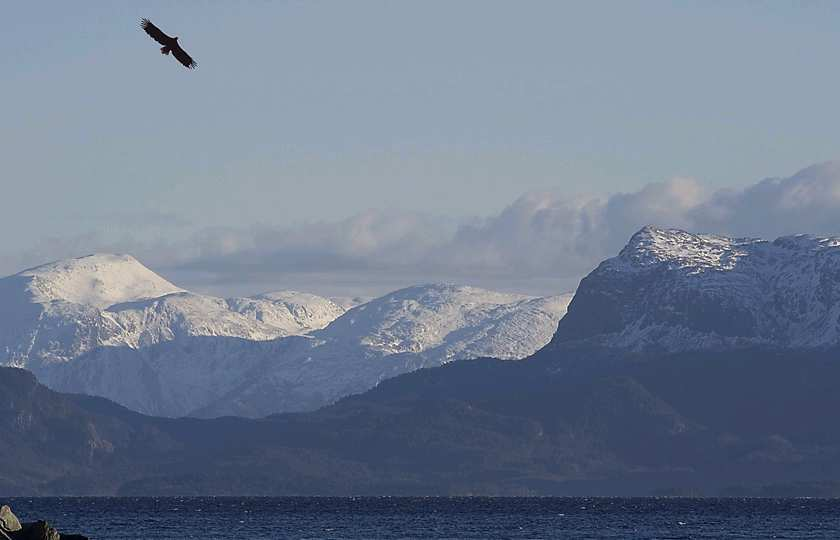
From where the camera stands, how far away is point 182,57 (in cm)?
10144

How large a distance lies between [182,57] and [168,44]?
125cm

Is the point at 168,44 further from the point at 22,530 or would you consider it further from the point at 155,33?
the point at 22,530

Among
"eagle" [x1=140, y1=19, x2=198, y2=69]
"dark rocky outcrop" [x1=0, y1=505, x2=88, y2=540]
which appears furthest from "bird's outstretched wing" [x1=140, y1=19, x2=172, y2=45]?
"dark rocky outcrop" [x1=0, y1=505, x2=88, y2=540]

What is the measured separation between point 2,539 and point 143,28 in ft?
223

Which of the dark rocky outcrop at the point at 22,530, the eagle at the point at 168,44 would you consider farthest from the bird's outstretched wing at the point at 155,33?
the dark rocky outcrop at the point at 22,530

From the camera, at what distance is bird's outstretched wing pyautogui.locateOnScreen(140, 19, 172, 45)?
331ft

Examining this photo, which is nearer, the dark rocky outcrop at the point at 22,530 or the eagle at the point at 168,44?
the eagle at the point at 168,44

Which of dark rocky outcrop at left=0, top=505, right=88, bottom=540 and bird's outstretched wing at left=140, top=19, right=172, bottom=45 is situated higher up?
bird's outstretched wing at left=140, top=19, right=172, bottom=45

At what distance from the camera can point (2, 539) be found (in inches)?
6245

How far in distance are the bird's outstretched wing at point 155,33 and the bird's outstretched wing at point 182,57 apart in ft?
1.64

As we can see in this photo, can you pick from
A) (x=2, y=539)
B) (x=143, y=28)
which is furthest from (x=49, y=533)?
(x=143, y=28)

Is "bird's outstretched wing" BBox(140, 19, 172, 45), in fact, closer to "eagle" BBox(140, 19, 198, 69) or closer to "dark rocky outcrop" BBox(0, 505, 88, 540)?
"eagle" BBox(140, 19, 198, 69)

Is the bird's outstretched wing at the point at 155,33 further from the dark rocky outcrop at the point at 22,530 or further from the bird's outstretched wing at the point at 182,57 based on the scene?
the dark rocky outcrop at the point at 22,530

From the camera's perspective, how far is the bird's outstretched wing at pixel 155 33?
101 meters
